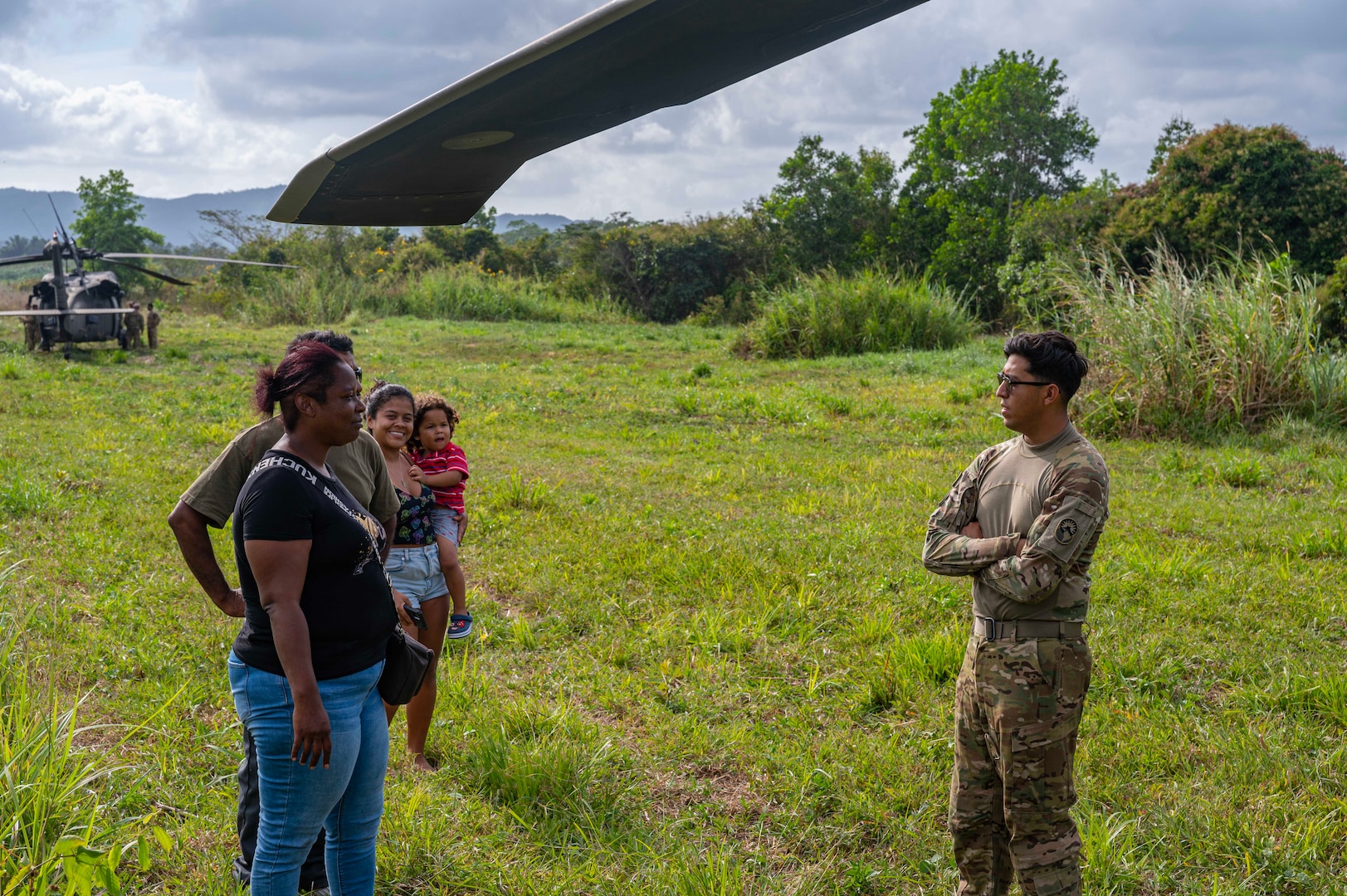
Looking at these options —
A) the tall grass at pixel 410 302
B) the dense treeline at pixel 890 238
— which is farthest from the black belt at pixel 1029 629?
the tall grass at pixel 410 302

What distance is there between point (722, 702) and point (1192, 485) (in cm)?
622

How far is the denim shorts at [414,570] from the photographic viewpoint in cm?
404

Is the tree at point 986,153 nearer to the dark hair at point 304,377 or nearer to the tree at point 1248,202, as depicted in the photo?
the tree at point 1248,202

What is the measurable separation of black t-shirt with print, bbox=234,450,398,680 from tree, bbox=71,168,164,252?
2632 inches

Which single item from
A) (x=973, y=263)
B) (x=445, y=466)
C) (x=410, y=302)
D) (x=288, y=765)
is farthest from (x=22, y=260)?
(x=973, y=263)

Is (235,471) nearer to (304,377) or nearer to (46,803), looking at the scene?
(304,377)

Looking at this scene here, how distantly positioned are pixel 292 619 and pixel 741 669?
3066 mm

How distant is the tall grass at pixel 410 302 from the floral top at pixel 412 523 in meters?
27.8

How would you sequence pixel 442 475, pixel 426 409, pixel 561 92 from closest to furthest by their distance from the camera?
pixel 561 92 → pixel 442 475 → pixel 426 409

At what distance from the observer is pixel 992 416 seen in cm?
1225

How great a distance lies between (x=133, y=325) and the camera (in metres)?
20.8

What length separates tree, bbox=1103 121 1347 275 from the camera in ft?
66.0

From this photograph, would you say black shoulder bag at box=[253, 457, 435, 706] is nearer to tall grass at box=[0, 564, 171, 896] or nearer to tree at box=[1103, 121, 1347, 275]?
tall grass at box=[0, 564, 171, 896]

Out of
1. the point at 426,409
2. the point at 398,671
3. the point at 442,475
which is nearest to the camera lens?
the point at 398,671
